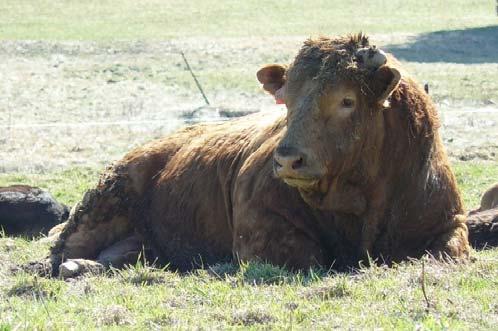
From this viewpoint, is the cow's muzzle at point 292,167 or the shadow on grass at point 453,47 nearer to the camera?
the cow's muzzle at point 292,167

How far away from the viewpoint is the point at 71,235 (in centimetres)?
1120

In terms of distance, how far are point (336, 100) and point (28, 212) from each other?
15.6 feet

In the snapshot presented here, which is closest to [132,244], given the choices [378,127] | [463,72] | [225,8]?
[378,127]

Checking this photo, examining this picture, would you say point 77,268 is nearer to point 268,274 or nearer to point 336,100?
point 268,274

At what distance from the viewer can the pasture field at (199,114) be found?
6762mm

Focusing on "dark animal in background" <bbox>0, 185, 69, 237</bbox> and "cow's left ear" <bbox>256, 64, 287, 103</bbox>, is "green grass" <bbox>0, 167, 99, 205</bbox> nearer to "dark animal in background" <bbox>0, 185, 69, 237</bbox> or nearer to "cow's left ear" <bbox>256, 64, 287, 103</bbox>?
"dark animal in background" <bbox>0, 185, 69, 237</bbox>

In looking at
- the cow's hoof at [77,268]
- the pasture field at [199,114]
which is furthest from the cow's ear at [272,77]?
the cow's hoof at [77,268]

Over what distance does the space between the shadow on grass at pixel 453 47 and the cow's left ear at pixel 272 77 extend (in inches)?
1045

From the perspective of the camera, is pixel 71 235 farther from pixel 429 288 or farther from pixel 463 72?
pixel 463 72

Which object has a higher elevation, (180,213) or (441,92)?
(180,213)

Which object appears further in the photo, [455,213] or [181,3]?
[181,3]

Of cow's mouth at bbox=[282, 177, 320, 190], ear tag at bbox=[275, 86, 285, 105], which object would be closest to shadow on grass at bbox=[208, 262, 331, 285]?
cow's mouth at bbox=[282, 177, 320, 190]

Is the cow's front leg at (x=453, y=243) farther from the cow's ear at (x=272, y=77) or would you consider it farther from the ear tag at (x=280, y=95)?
the cow's ear at (x=272, y=77)

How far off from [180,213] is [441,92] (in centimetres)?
1607
